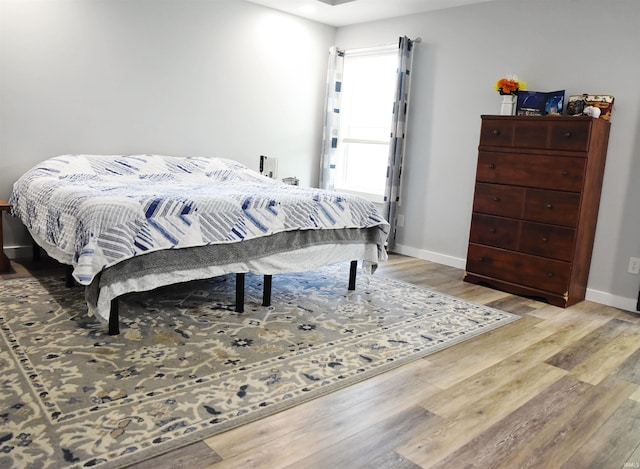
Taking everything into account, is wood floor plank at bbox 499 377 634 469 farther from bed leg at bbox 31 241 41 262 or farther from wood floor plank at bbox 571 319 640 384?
bed leg at bbox 31 241 41 262

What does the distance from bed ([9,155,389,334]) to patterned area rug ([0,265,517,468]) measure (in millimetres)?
234

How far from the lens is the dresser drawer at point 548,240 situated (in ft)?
11.4

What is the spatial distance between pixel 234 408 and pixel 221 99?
358cm

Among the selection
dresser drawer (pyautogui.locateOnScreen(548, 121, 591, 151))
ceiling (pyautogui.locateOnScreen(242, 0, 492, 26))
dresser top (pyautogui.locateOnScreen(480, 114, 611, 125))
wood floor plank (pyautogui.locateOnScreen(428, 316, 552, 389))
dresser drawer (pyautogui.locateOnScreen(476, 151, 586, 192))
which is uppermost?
ceiling (pyautogui.locateOnScreen(242, 0, 492, 26))

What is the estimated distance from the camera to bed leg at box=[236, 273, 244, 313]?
2.93 m

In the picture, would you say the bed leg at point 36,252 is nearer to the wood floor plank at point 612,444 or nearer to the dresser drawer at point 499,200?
the dresser drawer at point 499,200

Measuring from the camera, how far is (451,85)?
4582 millimetres

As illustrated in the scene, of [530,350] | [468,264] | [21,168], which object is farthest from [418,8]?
[21,168]

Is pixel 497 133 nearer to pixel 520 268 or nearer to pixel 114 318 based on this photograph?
pixel 520 268

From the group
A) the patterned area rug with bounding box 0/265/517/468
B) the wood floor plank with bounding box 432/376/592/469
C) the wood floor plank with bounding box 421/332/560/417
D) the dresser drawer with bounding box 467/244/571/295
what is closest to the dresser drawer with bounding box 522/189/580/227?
the dresser drawer with bounding box 467/244/571/295

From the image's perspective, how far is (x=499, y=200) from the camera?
3.82 m

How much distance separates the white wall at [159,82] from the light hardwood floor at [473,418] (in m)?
3.16

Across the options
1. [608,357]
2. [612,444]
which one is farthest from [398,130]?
[612,444]

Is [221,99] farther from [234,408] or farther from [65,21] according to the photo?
[234,408]
